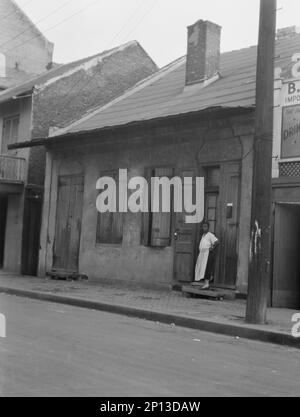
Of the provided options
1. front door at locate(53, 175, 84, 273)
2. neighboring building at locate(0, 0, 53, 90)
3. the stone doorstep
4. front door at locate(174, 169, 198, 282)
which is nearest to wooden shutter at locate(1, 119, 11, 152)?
front door at locate(53, 175, 84, 273)

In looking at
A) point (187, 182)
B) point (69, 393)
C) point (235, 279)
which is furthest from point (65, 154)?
point (69, 393)

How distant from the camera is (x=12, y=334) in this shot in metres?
7.92

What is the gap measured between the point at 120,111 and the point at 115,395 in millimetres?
14450

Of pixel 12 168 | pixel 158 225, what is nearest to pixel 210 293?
pixel 158 225

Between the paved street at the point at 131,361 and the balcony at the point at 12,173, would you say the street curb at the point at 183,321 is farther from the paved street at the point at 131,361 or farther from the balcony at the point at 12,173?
the balcony at the point at 12,173

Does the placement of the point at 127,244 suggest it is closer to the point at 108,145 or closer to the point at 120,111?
the point at 108,145

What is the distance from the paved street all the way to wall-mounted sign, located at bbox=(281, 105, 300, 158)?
4508 millimetres

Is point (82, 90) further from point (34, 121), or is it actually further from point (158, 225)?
point (158, 225)

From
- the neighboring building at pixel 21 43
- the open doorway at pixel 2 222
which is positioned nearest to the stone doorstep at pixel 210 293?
the open doorway at pixel 2 222

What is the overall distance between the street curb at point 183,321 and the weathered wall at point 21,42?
23.8 m

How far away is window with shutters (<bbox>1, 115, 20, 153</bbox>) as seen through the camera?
2172cm

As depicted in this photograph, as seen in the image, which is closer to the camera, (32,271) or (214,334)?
(214,334)

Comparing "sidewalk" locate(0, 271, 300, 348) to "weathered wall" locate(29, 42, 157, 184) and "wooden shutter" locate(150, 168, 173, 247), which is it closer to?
"wooden shutter" locate(150, 168, 173, 247)

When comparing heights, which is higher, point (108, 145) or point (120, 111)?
point (120, 111)
